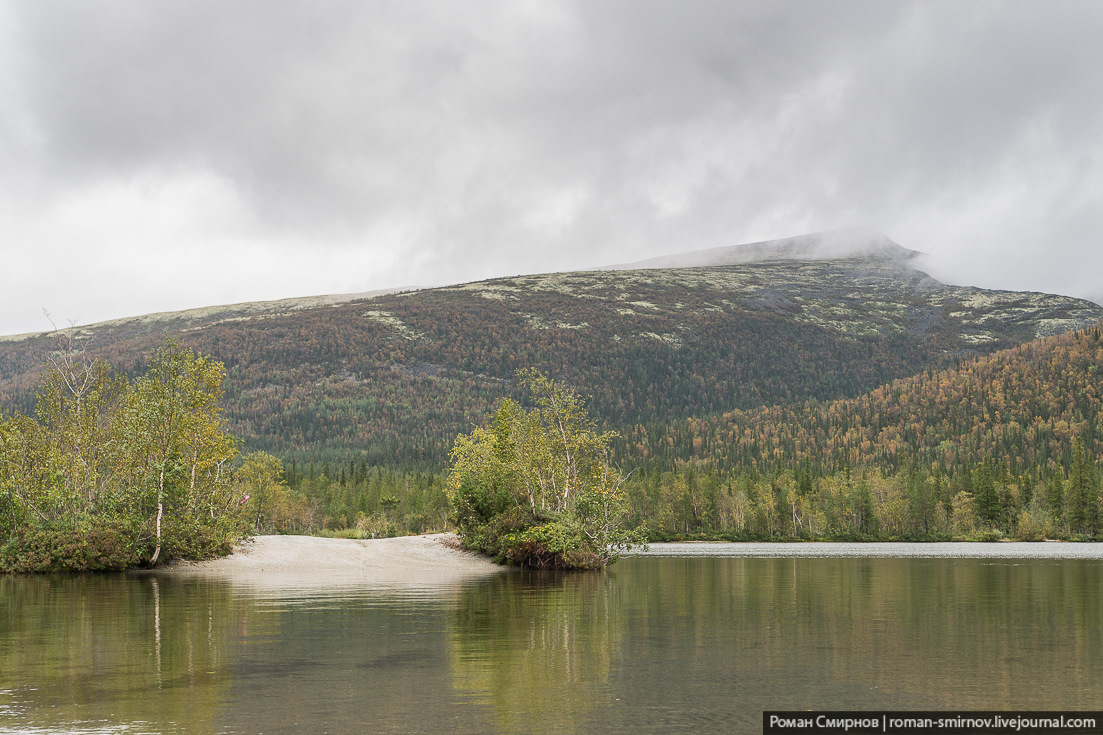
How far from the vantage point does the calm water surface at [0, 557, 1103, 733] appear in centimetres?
1532

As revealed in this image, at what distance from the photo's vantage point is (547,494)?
62219mm

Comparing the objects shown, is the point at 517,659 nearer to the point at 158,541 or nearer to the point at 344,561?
the point at 158,541

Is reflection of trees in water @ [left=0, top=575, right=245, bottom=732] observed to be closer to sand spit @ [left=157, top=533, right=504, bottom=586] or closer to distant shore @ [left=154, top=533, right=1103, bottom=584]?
sand spit @ [left=157, top=533, right=504, bottom=586]

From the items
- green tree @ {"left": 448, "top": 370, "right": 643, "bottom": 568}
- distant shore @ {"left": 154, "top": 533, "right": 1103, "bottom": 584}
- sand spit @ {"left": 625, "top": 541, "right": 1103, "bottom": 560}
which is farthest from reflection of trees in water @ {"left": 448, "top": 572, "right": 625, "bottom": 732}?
sand spit @ {"left": 625, "top": 541, "right": 1103, "bottom": 560}

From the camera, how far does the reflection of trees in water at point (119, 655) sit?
15.7m

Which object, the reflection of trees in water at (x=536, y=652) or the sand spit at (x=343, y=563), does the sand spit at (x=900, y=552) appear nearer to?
the sand spit at (x=343, y=563)

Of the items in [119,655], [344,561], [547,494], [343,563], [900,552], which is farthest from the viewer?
[900,552]

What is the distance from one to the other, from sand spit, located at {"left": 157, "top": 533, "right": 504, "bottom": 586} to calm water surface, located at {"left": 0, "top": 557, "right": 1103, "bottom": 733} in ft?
42.7

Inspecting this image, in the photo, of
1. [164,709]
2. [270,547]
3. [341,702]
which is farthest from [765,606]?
[270,547]

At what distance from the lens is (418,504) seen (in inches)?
6580

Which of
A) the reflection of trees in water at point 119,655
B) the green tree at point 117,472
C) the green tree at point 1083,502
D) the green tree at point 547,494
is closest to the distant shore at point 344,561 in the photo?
A: the green tree at point 117,472

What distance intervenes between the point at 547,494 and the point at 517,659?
135ft

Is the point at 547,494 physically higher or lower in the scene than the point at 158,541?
higher

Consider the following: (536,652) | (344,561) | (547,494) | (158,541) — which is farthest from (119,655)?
(344,561)
